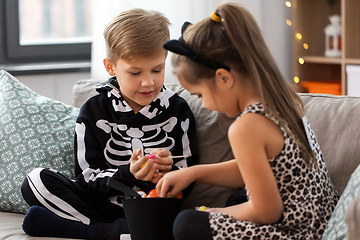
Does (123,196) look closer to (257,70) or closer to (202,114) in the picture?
(202,114)

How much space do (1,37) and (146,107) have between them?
1.53 m

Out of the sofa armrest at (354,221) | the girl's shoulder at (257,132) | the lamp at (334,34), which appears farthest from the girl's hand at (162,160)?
the lamp at (334,34)

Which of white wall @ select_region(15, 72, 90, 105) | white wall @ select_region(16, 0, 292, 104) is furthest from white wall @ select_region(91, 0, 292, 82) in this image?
white wall @ select_region(15, 72, 90, 105)

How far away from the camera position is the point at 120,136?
143cm

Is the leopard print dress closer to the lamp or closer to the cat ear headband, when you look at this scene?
the cat ear headband

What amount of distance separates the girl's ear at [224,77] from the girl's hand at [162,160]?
1.22 ft

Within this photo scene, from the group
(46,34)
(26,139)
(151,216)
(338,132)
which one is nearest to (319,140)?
(338,132)

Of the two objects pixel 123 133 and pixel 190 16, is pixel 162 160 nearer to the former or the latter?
pixel 123 133

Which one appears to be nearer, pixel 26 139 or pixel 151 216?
pixel 151 216

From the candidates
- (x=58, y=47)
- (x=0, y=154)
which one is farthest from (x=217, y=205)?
(x=58, y=47)

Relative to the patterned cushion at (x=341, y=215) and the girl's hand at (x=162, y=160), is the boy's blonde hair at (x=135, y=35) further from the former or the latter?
the patterned cushion at (x=341, y=215)

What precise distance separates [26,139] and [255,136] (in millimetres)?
921

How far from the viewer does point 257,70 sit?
101 centimetres

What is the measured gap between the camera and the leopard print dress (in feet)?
3.22
